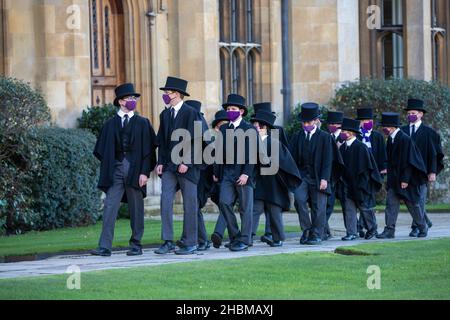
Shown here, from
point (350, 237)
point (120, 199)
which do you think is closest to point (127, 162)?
point (120, 199)

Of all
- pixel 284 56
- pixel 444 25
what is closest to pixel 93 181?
pixel 284 56

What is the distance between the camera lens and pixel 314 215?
60.6ft

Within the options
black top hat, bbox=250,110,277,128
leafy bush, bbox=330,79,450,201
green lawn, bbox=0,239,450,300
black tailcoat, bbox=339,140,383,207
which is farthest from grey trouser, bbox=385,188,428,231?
leafy bush, bbox=330,79,450,201

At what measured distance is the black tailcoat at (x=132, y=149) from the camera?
16.3m

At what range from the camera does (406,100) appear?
26.9m

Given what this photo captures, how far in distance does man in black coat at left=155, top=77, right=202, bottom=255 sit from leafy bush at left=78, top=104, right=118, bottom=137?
602 cm

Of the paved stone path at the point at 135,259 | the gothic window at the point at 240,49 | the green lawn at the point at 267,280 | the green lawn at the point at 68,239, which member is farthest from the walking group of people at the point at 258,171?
the gothic window at the point at 240,49

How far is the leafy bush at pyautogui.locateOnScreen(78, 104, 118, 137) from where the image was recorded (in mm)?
22578

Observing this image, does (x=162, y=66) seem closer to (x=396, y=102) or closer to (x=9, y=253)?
(x=396, y=102)

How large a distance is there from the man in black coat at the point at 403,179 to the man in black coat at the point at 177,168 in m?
3.87

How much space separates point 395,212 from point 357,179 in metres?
0.74

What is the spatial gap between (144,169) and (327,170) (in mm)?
3208

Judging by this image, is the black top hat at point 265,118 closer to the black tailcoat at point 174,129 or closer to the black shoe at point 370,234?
the black tailcoat at point 174,129

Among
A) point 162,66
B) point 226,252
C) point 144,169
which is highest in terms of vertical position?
point 162,66
